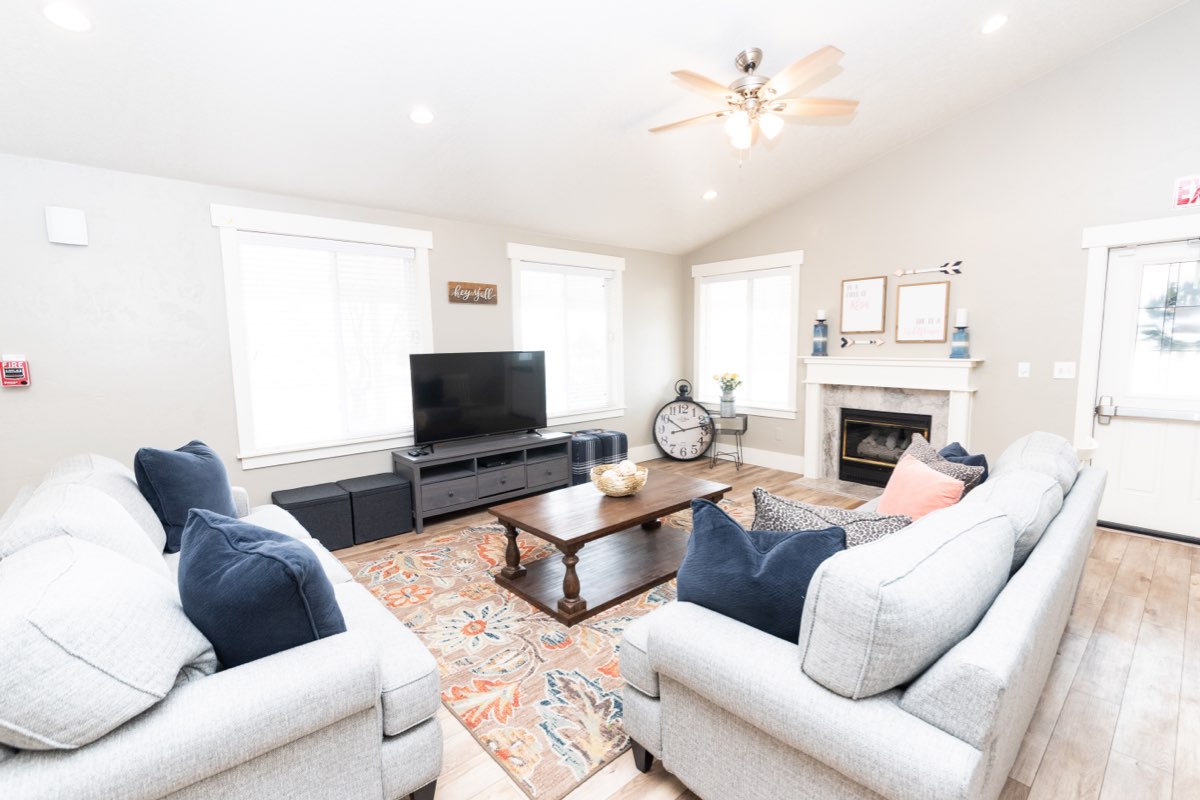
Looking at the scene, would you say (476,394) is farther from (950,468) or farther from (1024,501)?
(1024,501)

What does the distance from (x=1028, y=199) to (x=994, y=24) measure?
1410 mm

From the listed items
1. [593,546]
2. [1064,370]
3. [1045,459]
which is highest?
[1064,370]

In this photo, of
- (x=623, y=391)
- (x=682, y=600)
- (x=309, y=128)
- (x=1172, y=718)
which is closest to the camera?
(x=682, y=600)

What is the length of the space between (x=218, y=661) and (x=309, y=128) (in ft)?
9.31

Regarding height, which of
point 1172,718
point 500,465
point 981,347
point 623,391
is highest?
point 981,347

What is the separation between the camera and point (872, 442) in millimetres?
5012

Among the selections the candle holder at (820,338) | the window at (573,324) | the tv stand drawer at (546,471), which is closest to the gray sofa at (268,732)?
the tv stand drawer at (546,471)

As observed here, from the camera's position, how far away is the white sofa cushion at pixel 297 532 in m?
2.24

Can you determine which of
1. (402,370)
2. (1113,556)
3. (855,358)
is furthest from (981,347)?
(402,370)

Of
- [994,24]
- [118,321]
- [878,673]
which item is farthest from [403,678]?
[994,24]

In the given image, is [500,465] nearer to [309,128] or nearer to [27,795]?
[309,128]

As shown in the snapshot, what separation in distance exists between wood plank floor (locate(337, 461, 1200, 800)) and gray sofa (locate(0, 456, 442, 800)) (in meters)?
0.42

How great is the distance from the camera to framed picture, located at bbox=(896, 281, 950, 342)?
14.6ft

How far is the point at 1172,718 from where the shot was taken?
194 centimetres
